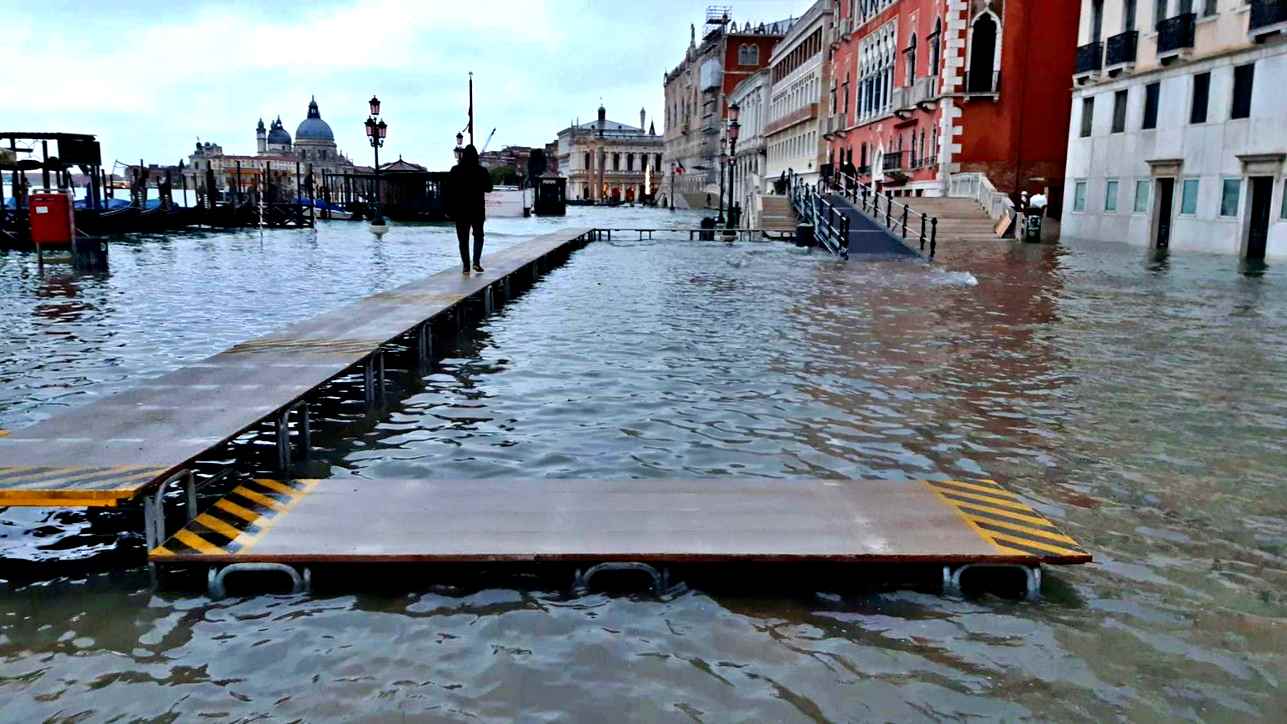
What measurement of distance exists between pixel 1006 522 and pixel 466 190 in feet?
42.6

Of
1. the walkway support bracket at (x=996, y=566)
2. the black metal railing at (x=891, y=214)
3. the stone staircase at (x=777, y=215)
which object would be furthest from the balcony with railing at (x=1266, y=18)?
the walkway support bracket at (x=996, y=566)

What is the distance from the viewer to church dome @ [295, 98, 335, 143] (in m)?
190

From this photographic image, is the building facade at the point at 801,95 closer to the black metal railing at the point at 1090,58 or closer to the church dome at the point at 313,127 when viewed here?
the black metal railing at the point at 1090,58

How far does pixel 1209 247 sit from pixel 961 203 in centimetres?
1051

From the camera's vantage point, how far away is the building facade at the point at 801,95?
214 feet

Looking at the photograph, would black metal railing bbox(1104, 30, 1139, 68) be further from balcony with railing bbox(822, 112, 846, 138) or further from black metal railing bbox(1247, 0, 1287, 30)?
balcony with railing bbox(822, 112, 846, 138)

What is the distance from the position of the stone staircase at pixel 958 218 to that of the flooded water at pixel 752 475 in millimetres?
16977

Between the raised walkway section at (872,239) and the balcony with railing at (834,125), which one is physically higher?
the balcony with railing at (834,125)

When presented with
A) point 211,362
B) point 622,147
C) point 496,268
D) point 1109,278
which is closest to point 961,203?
point 1109,278

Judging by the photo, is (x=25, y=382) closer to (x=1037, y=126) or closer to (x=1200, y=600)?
(x=1200, y=600)

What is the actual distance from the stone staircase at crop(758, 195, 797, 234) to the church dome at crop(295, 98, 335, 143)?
16454cm

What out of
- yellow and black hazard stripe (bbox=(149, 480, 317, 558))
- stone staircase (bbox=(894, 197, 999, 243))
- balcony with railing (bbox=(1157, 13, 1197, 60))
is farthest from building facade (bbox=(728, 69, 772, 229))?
yellow and black hazard stripe (bbox=(149, 480, 317, 558))

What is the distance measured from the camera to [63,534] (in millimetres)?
6035

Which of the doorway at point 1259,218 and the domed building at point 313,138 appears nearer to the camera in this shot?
the doorway at point 1259,218
